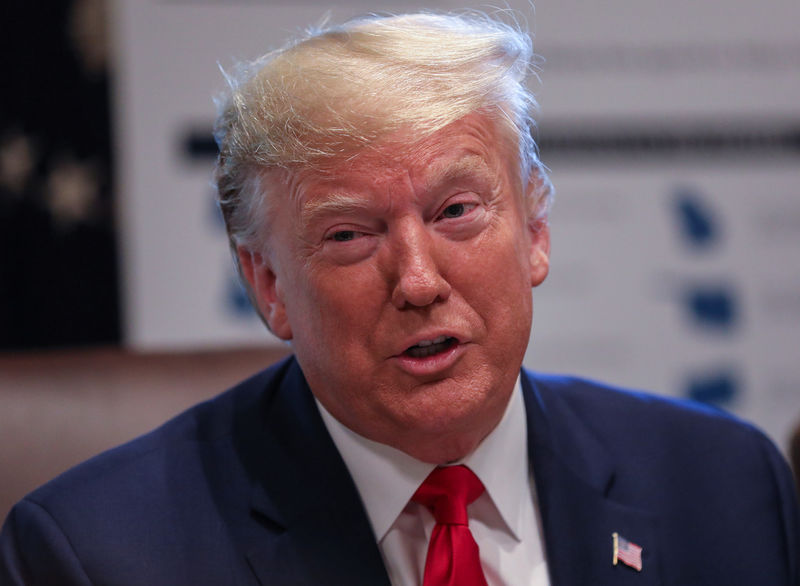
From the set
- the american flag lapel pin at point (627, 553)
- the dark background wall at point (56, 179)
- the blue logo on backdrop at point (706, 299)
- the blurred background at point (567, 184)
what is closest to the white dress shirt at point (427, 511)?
the american flag lapel pin at point (627, 553)

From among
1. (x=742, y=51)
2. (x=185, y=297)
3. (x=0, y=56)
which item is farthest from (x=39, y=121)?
(x=742, y=51)

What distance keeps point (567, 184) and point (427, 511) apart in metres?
2.20

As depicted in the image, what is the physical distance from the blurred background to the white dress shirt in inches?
71.6

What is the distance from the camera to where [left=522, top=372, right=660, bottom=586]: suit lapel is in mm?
1568

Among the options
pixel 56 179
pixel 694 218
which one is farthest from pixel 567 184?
pixel 56 179

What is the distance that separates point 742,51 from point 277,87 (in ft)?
8.70

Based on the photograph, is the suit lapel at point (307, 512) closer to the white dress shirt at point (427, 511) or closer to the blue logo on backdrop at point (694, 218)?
the white dress shirt at point (427, 511)

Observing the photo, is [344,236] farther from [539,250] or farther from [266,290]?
[539,250]

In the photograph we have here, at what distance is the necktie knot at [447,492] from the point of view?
153 cm

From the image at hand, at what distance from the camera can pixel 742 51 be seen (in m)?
3.63

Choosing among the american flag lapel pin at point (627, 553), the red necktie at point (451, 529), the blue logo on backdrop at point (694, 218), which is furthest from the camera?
the blue logo on backdrop at point (694, 218)

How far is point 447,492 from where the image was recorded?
154 centimetres

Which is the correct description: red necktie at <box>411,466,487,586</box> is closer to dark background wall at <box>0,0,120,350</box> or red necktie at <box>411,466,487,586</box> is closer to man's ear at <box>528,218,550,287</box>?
man's ear at <box>528,218,550,287</box>

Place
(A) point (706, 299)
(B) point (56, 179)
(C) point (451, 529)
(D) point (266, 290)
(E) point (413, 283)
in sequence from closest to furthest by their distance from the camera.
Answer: (E) point (413, 283) < (C) point (451, 529) < (D) point (266, 290) < (B) point (56, 179) < (A) point (706, 299)
